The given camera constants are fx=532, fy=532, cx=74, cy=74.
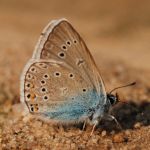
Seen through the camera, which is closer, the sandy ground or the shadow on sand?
the sandy ground

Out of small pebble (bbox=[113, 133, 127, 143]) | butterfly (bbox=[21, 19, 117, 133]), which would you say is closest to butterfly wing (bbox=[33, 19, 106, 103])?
butterfly (bbox=[21, 19, 117, 133])

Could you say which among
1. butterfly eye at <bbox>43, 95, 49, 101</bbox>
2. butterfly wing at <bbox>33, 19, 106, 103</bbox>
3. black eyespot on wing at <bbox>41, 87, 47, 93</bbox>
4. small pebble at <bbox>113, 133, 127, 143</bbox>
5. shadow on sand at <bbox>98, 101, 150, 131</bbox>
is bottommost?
small pebble at <bbox>113, 133, 127, 143</bbox>

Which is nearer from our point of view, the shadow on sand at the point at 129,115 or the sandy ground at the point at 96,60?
the sandy ground at the point at 96,60

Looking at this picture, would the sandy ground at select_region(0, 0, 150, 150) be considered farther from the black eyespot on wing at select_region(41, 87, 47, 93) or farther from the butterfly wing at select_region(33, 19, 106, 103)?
the butterfly wing at select_region(33, 19, 106, 103)

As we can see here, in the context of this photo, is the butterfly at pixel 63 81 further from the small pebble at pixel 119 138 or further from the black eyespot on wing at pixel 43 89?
the small pebble at pixel 119 138

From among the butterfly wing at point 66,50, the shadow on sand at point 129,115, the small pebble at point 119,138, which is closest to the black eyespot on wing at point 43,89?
the butterfly wing at point 66,50

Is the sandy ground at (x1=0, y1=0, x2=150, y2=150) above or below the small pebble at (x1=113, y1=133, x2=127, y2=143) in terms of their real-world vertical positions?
above

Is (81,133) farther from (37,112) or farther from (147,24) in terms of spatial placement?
(147,24)
